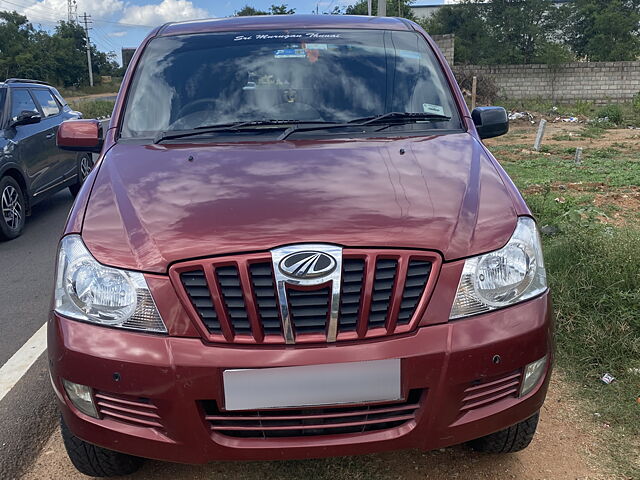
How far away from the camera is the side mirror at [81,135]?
3297 mm

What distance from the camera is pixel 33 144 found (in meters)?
6.85

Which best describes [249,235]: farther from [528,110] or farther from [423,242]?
[528,110]

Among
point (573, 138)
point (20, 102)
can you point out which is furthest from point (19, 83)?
point (573, 138)

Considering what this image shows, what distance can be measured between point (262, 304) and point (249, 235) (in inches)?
8.9

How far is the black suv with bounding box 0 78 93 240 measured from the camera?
20.6 feet

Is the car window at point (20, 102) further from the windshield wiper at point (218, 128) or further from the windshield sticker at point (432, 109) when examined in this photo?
the windshield sticker at point (432, 109)

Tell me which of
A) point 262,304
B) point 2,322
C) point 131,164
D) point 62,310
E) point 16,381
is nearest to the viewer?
point 262,304

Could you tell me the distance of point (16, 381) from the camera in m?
3.22

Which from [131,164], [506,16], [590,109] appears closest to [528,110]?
[590,109]

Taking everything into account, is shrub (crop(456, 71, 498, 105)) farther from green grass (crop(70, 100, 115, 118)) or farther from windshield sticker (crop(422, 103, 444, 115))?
windshield sticker (crop(422, 103, 444, 115))

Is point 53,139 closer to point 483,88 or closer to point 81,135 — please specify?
point 81,135

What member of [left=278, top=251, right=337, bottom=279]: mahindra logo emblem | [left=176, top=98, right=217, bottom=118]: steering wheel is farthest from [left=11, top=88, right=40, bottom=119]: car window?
[left=278, top=251, right=337, bottom=279]: mahindra logo emblem

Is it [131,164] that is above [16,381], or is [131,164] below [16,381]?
above

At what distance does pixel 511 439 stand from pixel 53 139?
22.5 feet
